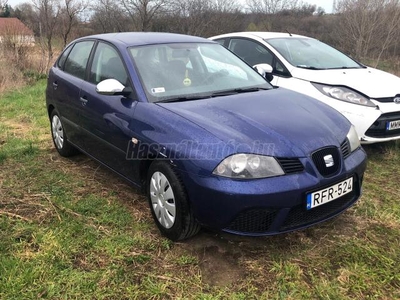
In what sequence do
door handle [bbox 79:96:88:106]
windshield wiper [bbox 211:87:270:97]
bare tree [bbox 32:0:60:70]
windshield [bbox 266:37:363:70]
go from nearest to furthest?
1. windshield wiper [bbox 211:87:270:97]
2. door handle [bbox 79:96:88:106]
3. windshield [bbox 266:37:363:70]
4. bare tree [bbox 32:0:60:70]

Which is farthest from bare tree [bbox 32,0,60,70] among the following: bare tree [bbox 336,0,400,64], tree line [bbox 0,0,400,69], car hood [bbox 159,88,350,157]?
car hood [bbox 159,88,350,157]

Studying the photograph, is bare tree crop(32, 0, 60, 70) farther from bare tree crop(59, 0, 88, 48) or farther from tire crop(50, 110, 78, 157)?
tire crop(50, 110, 78, 157)

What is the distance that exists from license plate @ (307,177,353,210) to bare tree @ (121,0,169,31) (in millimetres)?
35948

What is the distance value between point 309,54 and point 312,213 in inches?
137

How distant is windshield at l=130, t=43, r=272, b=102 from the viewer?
316 centimetres

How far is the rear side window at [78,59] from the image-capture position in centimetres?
404

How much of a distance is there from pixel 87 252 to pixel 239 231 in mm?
1131

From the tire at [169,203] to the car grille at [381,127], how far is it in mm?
2655

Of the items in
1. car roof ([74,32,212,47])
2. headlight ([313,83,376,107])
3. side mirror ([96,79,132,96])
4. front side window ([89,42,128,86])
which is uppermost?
car roof ([74,32,212,47])

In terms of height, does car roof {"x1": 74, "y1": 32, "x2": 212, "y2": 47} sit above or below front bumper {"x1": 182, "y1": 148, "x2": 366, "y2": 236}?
above

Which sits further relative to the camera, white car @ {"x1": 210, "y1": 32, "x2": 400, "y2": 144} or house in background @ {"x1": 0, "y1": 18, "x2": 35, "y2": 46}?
house in background @ {"x1": 0, "y1": 18, "x2": 35, "y2": 46}

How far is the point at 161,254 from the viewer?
8.97 feet

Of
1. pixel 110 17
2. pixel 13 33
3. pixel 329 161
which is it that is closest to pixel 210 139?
pixel 329 161

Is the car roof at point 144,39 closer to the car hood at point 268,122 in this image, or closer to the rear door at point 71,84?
the rear door at point 71,84
